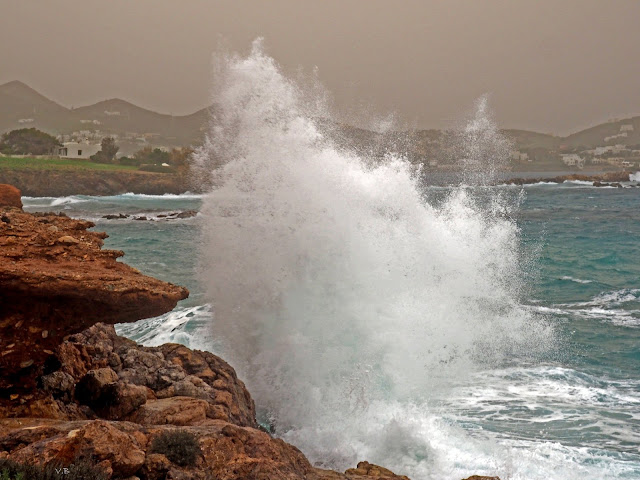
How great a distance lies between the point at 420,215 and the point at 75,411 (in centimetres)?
1188

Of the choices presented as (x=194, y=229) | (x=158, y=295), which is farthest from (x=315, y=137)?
(x=194, y=229)

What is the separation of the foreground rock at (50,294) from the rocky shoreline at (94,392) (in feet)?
0.04

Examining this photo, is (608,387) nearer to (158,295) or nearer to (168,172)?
(158,295)

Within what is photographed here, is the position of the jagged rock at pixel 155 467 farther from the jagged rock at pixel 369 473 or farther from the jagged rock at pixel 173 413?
the jagged rock at pixel 369 473

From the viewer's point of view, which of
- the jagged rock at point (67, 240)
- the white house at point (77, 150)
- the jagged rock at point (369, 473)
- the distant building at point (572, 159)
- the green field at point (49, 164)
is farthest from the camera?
the distant building at point (572, 159)

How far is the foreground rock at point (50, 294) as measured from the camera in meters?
6.38

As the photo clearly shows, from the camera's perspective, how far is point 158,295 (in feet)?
22.9

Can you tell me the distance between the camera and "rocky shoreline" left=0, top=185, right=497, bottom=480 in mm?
5223

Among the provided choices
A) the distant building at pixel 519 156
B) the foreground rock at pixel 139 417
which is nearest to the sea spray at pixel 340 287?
the foreground rock at pixel 139 417

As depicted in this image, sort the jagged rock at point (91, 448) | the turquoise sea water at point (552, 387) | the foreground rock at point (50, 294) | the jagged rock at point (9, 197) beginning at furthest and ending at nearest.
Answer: the jagged rock at point (9, 197) < the turquoise sea water at point (552, 387) < the foreground rock at point (50, 294) < the jagged rock at point (91, 448)

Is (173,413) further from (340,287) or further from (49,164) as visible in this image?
(49,164)

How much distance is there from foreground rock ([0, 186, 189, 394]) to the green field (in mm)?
78285

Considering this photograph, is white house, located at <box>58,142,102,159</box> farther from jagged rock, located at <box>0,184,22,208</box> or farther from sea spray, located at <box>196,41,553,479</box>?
jagged rock, located at <box>0,184,22,208</box>

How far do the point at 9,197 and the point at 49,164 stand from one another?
81550 mm
